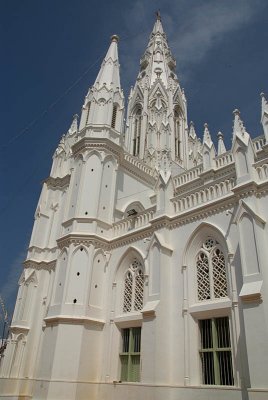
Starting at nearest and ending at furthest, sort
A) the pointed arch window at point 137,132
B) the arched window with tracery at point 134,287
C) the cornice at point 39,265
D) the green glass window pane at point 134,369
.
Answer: the green glass window pane at point 134,369 < the arched window with tracery at point 134,287 < the cornice at point 39,265 < the pointed arch window at point 137,132

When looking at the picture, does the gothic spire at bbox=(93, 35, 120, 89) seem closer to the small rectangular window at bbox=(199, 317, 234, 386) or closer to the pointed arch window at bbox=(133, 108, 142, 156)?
the pointed arch window at bbox=(133, 108, 142, 156)

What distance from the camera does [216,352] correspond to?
11680 millimetres

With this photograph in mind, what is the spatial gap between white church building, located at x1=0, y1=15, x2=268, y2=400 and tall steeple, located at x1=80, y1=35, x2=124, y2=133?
0.28ft

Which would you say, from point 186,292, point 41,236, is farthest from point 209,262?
point 41,236

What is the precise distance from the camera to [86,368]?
1441cm

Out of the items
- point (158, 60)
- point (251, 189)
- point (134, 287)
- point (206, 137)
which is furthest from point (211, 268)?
point (158, 60)

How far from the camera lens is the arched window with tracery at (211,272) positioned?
41.0 ft

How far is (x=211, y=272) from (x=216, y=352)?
2.84m

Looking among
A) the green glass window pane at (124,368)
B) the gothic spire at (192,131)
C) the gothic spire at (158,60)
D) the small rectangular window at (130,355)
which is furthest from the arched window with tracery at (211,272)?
the gothic spire at (158,60)

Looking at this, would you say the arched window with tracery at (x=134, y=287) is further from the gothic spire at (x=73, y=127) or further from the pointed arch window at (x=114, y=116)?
the gothic spire at (x=73, y=127)

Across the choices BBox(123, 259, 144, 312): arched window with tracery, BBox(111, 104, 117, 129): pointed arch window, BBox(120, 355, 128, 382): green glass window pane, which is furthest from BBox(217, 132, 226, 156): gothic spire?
BBox(120, 355, 128, 382): green glass window pane

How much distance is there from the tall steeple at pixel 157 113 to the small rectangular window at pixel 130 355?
1584cm

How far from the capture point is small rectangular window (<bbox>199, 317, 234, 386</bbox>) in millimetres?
11258

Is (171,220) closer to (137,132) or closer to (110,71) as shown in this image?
(110,71)
